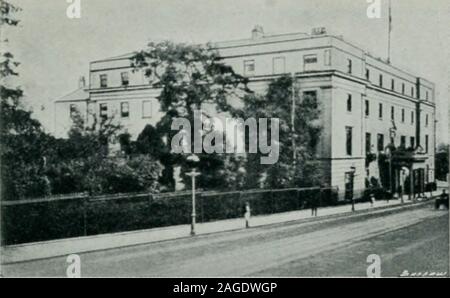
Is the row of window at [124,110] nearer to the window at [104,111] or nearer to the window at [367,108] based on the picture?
the window at [104,111]

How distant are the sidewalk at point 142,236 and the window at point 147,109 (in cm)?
383

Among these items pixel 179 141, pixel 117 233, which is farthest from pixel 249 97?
pixel 117 233

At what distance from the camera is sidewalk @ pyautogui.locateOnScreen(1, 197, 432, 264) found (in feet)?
42.8

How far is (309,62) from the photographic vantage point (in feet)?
56.8

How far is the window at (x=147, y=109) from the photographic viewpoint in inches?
645

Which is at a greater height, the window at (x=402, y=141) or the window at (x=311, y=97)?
the window at (x=311, y=97)

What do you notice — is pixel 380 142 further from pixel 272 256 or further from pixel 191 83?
pixel 272 256

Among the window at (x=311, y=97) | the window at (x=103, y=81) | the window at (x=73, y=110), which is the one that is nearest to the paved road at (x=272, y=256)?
the window at (x=103, y=81)

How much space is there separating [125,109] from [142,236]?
4218 millimetres

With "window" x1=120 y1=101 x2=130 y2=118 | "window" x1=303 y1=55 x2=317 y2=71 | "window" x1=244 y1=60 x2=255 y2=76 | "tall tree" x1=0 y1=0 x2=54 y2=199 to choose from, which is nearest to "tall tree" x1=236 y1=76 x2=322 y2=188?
"window" x1=303 y1=55 x2=317 y2=71

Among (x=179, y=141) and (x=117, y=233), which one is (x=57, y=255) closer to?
(x=117, y=233)

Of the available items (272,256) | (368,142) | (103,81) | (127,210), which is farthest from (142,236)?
(368,142)

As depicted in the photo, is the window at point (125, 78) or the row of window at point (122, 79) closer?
the row of window at point (122, 79)

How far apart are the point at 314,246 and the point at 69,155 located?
32.7ft
